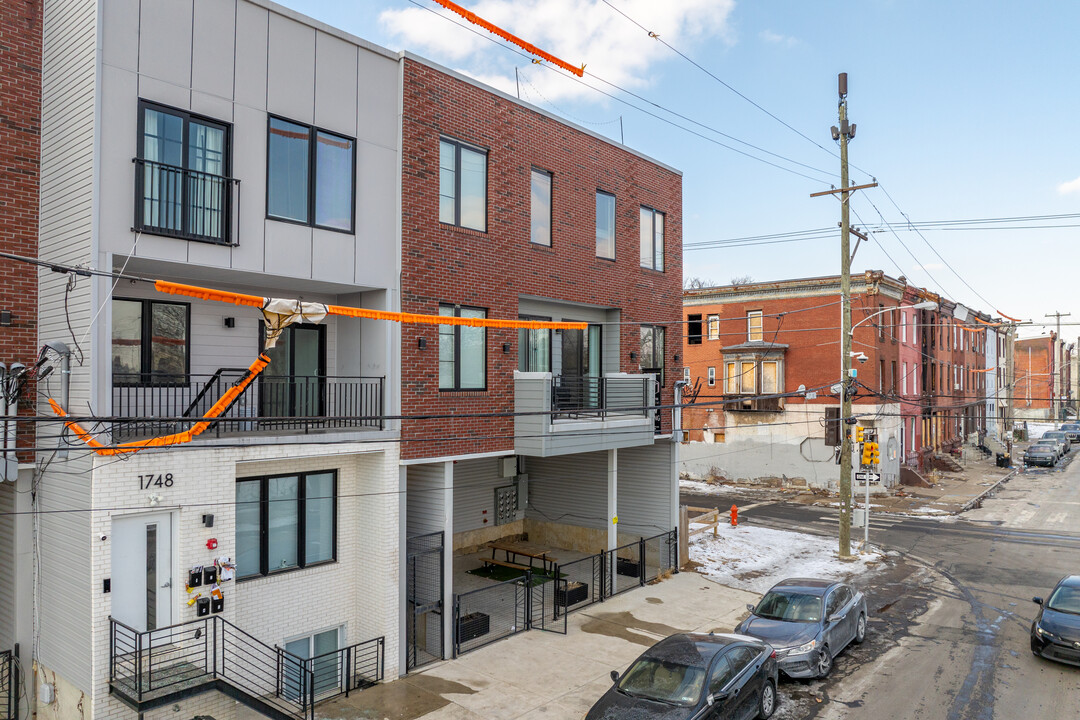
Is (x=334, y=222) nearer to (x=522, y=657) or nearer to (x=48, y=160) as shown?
(x=48, y=160)

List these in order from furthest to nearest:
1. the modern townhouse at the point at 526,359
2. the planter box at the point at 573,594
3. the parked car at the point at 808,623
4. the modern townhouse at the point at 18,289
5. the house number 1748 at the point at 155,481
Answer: the planter box at the point at 573,594 < the modern townhouse at the point at 526,359 < the parked car at the point at 808,623 < the modern townhouse at the point at 18,289 < the house number 1748 at the point at 155,481

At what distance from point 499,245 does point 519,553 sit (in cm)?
919

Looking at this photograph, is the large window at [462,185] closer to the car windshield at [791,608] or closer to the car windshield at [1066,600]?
the car windshield at [791,608]

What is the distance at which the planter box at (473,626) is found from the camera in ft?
49.8

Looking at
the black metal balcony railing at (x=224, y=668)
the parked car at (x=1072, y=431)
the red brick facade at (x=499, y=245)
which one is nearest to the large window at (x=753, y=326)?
the red brick facade at (x=499, y=245)

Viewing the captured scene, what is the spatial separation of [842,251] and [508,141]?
42.2 feet

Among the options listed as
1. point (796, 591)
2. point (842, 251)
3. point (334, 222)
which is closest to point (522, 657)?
point (796, 591)

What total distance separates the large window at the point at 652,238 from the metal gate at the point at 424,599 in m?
11.5

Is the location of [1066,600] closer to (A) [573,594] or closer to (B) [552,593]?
(A) [573,594]

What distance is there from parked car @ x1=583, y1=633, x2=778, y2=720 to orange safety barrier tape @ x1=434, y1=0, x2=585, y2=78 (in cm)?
1511

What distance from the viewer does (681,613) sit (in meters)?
17.5

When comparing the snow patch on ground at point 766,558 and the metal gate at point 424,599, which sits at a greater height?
the metal gate at point 424,599

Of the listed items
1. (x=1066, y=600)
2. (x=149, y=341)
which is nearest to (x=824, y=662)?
(x=1066, y=600)

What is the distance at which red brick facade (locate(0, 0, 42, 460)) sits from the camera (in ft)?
38.6
